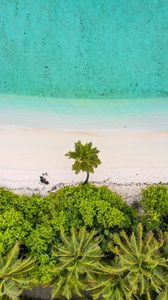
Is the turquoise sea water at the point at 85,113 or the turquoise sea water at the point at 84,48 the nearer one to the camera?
the turquoise sea water at the point at 85,113

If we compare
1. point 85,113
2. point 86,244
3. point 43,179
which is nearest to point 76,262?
point 86,244

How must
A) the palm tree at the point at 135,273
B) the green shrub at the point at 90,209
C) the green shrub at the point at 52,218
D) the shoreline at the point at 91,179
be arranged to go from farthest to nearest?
the shoreline at the point at 91,179 < the green shrub at the point at 90,209 < the green shrub at the point at 52,218 < the palm tree at the point at 135,273

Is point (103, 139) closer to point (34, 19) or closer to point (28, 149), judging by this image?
point (28, 149)

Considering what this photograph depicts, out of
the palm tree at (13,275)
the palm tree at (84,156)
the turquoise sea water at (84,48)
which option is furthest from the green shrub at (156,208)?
the turquoise sea water at (84,48)

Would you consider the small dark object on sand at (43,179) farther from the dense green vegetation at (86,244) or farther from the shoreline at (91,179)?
the dense green vegetation at (86,244)

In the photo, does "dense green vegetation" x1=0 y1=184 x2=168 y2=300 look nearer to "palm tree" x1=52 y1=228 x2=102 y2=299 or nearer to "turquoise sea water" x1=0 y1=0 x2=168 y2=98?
"palm tree" x1=52 y1=228 x2=102 y2=299

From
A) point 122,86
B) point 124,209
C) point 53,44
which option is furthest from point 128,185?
point 53,44

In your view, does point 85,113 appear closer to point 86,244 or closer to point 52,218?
point 52,218
